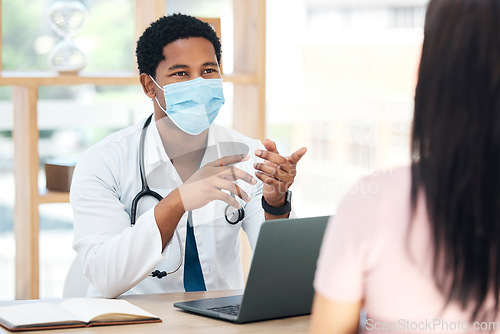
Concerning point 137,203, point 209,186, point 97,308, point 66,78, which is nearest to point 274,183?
point 209,186

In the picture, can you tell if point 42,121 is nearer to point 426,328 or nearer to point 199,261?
point 199,261

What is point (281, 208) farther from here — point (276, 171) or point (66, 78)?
point (66, 78)

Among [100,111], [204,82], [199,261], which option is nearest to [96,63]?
[100,111]

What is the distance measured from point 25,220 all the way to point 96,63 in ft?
5.09

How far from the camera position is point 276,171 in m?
1.41

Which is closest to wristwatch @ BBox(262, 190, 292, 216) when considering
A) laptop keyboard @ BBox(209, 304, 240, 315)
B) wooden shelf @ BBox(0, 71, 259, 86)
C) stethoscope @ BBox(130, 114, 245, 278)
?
stethoscope @ BBox(130, 114, 245, 278)

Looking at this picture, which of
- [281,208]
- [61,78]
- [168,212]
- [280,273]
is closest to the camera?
[280,273]

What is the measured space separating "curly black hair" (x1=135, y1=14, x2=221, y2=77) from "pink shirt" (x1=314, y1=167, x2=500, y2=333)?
1.07 m

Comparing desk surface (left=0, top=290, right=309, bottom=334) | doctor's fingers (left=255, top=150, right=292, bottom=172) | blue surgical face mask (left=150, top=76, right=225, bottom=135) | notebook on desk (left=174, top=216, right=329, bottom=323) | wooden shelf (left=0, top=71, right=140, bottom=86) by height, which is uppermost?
wooden shelf (left=0, top=71, right=140, bottom=86)

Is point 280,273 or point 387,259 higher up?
point 387,259

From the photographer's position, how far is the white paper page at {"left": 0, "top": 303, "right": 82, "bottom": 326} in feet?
3.50

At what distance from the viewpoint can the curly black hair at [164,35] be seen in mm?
1656

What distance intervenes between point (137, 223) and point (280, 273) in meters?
0.43

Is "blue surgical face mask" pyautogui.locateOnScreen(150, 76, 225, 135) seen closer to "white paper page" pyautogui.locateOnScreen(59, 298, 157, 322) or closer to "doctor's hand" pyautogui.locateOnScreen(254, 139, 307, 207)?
"doctor's hand" pyautogui.locateOnScreen(254, 139, 307, 207)
